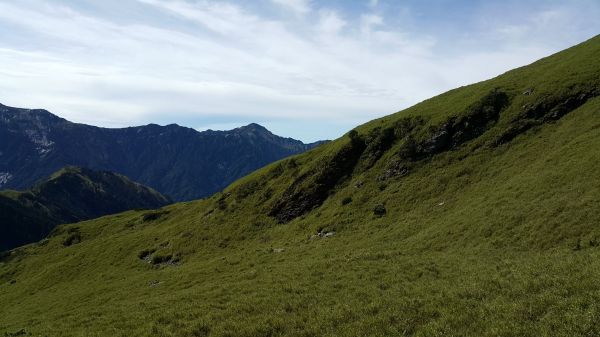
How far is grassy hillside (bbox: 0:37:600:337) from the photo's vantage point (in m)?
20.0

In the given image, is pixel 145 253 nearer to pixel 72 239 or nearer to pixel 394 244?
pixel 394 244

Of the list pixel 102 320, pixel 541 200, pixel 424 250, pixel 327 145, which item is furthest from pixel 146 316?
pixel 327 145

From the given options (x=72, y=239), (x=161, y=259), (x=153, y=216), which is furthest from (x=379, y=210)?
(x=72, y=239)

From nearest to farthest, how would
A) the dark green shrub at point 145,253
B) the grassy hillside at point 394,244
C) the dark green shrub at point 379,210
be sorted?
the grassy hillside at point 394,244 → the dark green shrub at point 379,210 → the dark green shrub at point 145,253

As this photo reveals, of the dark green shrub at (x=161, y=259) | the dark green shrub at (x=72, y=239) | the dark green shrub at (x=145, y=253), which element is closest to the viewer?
the dark green shrub at (x=161, y=259)

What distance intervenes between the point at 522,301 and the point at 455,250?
16.4m

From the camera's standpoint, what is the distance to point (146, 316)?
25.4 metres

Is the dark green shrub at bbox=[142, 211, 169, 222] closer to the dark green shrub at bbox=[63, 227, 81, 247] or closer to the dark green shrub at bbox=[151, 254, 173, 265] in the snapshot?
the dark green shrub at bbox=[63, 227, 81, 247]

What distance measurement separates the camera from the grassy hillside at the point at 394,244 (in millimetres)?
19969

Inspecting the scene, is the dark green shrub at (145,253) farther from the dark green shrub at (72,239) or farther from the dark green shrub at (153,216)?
the dark green shrub at (72,239)

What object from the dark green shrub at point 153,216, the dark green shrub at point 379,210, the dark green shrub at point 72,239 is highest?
the dark green shrub at point 379,210

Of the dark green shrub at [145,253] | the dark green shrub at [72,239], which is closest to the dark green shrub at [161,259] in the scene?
the dark green shrub at [145,253]

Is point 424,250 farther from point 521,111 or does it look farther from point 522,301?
point 521,111

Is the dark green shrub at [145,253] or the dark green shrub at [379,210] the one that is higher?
the dark green shrub at [379,210]
